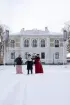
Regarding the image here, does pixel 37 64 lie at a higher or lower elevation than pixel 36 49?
lower

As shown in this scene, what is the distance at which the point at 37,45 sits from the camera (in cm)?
6344

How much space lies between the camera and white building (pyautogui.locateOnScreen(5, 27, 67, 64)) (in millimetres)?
63188

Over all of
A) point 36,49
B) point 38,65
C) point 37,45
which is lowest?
point 38,65

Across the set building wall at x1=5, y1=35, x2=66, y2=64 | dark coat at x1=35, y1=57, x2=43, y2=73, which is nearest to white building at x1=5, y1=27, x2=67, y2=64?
building wall at x1=5, y1=35, x2=66, y2=64

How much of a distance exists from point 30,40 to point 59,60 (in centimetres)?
691

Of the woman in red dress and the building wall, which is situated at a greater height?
the building wall

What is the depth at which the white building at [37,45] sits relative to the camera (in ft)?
207

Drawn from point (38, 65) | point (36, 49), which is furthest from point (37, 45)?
point (38, 65)

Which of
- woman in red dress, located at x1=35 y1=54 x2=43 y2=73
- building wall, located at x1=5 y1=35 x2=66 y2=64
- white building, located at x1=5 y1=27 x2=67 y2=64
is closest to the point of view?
woman in red dress, located at x1=35 y1=54 x2=43 y2=73

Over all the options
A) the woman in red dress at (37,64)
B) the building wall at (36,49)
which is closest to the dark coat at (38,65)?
the woman in red dress at (37,64)

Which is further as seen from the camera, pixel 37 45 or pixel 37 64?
pixel 37 45

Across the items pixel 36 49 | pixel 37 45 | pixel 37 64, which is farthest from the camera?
pixel 37 45

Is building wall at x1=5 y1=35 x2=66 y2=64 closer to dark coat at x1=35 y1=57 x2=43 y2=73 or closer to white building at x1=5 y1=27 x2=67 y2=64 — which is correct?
white building at x1=5 y1=27 x2=67 y2=64

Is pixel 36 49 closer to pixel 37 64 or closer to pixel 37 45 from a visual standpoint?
pixel 37 45
